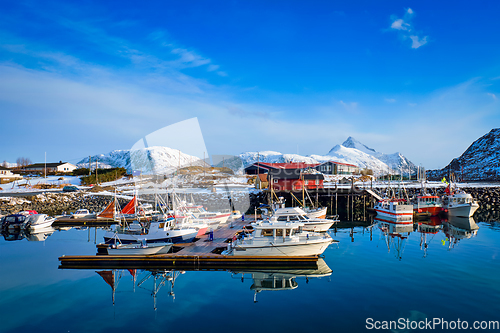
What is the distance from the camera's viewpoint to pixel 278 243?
20469mm

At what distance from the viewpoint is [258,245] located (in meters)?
20.5

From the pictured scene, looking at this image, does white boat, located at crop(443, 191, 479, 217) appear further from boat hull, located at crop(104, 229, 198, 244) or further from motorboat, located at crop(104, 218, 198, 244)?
boat hull, located at crop(104, 229, 198, 244)

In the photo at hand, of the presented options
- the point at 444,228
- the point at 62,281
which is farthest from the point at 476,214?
the point at 62,281

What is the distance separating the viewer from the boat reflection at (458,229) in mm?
29016

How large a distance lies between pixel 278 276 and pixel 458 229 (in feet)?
88.7

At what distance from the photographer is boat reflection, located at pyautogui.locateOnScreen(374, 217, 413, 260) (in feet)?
83.7

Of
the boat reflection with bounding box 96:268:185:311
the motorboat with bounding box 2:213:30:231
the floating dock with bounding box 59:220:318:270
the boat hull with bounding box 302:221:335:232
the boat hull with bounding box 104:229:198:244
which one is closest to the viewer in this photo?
the boat reflection with bounding box 96:268:185:311

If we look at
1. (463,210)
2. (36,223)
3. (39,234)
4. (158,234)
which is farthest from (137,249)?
(463,210)

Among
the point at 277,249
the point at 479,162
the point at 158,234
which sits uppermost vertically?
the point at 479,162

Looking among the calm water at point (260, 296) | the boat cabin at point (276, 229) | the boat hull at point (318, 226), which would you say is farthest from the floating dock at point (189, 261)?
the boat hull at point (318, 226)

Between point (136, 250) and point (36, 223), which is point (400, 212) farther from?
point (36, 223)

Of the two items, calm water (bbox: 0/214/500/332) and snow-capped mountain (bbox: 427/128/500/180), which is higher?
snow-capped mountain (bbox: 427/128/500/180)

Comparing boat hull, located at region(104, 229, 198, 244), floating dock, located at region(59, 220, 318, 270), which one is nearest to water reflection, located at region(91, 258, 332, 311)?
floating dock, located at region(59, 220, 318, 270)

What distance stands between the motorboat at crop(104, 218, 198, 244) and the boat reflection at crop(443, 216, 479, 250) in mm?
21993
